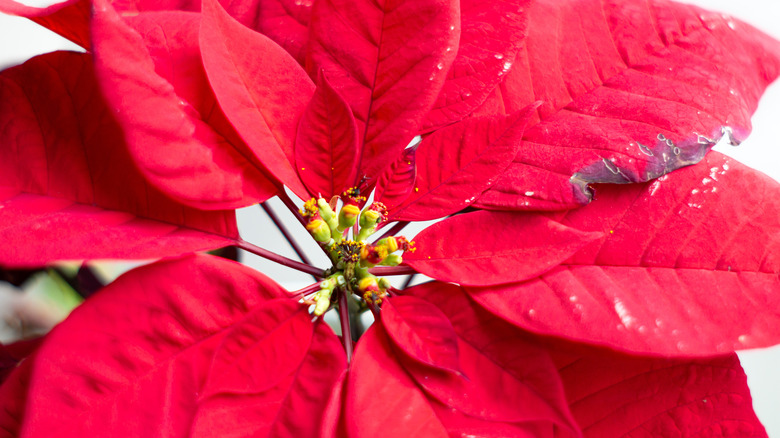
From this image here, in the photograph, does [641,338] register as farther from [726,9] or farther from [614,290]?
[726,9]

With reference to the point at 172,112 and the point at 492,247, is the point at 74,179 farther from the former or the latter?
the point at 492,247

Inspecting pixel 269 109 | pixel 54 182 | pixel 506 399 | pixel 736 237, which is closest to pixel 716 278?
pixel 736 237

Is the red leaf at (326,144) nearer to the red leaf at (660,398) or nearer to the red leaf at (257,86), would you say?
the red leaf at (257,86)

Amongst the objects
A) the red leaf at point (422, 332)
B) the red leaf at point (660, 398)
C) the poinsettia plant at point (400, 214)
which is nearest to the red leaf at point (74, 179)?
the poinsettia plant at point (400, 214)

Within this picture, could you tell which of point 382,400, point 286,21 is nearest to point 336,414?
point 382,400

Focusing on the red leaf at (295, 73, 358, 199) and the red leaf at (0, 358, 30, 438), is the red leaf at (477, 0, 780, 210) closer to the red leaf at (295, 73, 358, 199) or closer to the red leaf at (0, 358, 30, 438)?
the red leaf at (295, 73, 358, 199)

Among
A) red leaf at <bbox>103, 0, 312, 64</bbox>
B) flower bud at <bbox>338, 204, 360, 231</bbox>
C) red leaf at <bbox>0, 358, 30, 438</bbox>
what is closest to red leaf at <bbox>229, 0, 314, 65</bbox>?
red leaf at <bbox>103, 0, 312, 64</bbox>
